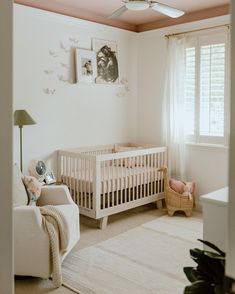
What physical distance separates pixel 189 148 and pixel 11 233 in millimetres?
3673

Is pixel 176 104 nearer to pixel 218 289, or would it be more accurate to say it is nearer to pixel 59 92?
pixel 59 92

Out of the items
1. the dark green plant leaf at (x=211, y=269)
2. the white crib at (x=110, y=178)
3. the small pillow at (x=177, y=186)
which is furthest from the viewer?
the small pillow at (x=177, y=186)

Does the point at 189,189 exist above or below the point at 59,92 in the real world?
below

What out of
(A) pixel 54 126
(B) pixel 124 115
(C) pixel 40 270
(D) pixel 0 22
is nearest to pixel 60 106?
(A) pixel 54 126

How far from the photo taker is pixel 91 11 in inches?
170

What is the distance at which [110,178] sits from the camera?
3768 millimetres

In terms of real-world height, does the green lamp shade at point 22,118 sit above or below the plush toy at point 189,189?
above

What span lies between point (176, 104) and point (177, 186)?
1.10m

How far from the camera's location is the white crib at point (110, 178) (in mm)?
3664

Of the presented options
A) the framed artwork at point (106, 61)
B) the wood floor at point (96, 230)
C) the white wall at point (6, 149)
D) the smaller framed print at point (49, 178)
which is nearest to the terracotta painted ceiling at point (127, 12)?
the framed artwork at point (106, 61)

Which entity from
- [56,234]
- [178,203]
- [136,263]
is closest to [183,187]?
[178,203]

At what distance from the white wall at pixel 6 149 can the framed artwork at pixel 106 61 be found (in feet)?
11.6

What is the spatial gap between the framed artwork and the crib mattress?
4.23 ft

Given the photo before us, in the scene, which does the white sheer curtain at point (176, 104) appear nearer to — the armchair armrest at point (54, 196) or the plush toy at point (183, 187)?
the plush toy at point (183, 187)
